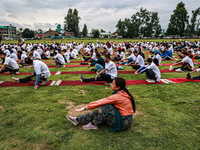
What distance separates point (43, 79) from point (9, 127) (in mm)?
2917

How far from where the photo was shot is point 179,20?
2260 inches

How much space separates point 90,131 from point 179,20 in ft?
227

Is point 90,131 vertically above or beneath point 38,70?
beneath

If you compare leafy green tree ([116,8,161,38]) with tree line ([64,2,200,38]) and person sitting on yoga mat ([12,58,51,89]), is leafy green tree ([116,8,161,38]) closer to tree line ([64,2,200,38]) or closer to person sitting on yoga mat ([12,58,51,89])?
tree line ([64,2,200,38])

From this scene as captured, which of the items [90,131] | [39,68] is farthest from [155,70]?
[39,68]

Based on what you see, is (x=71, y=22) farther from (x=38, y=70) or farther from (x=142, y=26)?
(x=38, y=70)

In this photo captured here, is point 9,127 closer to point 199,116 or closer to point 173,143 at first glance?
point 173,143

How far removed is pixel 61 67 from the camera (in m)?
9.86

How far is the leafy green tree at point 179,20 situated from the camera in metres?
56.5

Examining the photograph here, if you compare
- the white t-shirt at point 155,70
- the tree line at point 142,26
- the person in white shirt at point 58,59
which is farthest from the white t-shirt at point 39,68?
the tree line at point 142,26

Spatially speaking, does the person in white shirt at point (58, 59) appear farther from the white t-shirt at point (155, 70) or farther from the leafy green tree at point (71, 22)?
the leafy green tree at point (71, 22)

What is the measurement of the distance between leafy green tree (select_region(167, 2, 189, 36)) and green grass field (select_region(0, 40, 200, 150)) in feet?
213

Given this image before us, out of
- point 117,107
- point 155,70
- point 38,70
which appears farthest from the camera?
point 155,70

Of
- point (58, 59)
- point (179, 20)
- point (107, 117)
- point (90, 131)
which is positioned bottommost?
point (90, 131)
